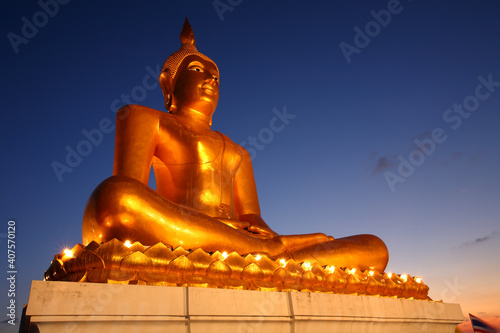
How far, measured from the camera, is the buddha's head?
5746 mm

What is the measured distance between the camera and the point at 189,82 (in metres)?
5.77

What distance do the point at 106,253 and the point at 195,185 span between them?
7.82 feet

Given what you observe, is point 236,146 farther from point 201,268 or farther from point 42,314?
point 42,314

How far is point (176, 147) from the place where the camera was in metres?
5.02

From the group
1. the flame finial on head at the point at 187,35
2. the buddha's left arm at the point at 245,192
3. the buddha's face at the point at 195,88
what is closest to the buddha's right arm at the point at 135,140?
the buddha's face at the point at 195,88

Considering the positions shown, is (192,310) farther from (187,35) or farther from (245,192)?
(187,35)

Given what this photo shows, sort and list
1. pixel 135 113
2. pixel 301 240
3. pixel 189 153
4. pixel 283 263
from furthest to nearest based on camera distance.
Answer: pixel 189 153 < pixel 135 113 < pixel 301 240 < pixel 283 263

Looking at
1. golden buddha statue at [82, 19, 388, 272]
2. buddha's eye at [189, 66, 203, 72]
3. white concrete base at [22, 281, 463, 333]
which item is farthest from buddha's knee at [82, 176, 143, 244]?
buddha's eye at [189, 66, 203, 72]

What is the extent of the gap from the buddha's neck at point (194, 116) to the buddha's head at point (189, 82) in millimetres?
50

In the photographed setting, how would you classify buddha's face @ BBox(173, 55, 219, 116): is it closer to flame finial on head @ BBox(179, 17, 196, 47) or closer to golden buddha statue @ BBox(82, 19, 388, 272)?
golden buddha statue @ BBox(82, 19, 388, 272)

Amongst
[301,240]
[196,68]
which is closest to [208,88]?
[196,68]

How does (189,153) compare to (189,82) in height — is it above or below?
below

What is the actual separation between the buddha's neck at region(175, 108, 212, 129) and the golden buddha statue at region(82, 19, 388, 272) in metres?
0.01

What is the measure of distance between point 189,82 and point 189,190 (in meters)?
1.77
